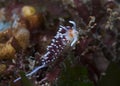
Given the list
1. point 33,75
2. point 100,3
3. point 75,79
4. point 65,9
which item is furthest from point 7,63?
point 100,3

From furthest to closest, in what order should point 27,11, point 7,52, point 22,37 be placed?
point 27,11
point 22,37
point 7,52

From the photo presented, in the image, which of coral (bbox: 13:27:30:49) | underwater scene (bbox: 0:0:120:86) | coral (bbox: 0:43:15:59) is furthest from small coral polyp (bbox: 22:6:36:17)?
coral (bbox: 0:43:15:59)

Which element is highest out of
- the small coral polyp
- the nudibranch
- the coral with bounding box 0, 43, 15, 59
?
the small coral polyp

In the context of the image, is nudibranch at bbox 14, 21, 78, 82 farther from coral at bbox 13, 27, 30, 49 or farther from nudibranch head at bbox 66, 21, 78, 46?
coral at bbox 13, 27, 30, 49

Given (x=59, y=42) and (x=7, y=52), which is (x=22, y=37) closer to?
(x=7, y=52)

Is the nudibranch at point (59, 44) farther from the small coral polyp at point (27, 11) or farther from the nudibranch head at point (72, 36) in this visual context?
the small coral polyp at point (27, 11)

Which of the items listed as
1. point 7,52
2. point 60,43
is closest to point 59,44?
point 60,43

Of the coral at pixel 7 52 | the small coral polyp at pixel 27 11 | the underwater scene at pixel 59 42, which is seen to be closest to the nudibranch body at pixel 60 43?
the underwater scene at pixel 59 42

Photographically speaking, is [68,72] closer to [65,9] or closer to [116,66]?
[116,66]
